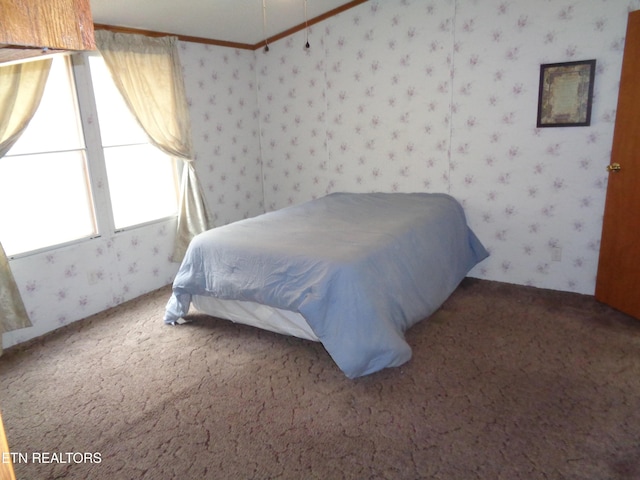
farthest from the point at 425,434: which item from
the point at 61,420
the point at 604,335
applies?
the point at 61,420

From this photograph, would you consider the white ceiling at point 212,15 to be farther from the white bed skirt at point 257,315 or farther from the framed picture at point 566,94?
the white bed skirt at point 257,315

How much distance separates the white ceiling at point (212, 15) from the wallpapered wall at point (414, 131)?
191 mm

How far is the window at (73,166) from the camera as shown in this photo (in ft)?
9.96

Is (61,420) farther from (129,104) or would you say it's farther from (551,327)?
(551,327)

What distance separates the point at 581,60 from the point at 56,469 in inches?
155

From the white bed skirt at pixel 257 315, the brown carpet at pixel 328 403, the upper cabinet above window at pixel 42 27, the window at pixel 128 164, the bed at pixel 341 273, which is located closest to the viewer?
the upper cabinet above window at pixel 42 27

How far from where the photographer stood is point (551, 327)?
2.89 m

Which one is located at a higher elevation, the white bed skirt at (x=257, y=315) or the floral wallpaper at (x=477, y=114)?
the floral wallpaper at (x=477, y=114)

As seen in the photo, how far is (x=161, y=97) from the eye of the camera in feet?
→ 12.3

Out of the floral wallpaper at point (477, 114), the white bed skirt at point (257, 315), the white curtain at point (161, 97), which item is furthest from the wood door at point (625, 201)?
the white curtain at point (161, 97)

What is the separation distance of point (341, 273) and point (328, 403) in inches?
26.1

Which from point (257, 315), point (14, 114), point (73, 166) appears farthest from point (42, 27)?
point (73, 166)

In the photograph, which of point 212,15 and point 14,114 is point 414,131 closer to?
Answer: point 212,15

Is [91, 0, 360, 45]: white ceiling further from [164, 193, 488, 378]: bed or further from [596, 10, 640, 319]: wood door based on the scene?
[596, 10, 640, 319]: wood door
